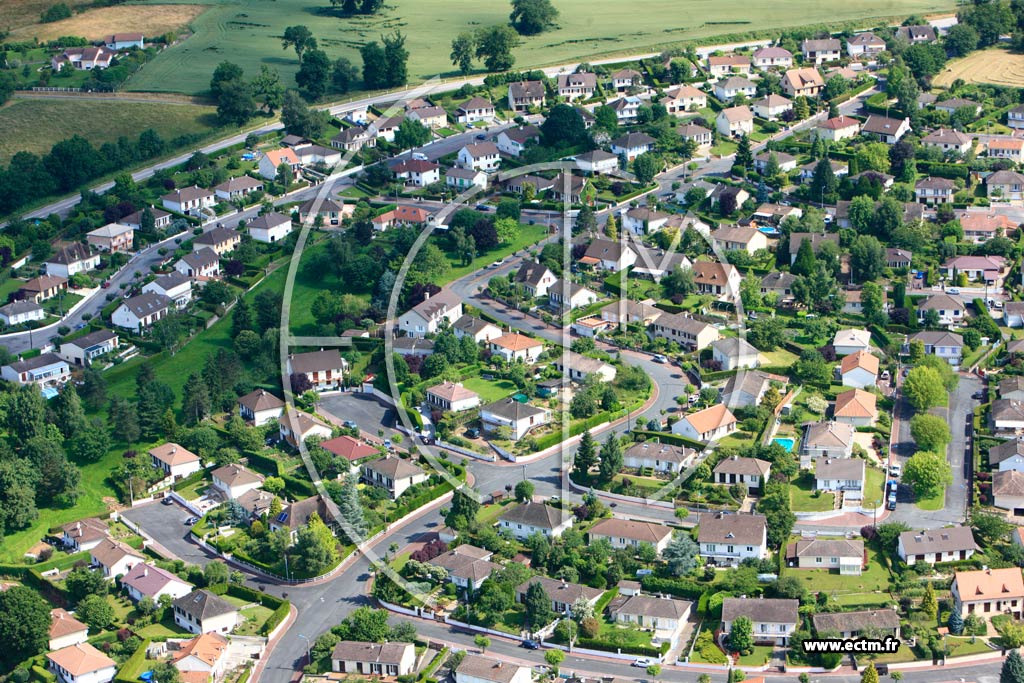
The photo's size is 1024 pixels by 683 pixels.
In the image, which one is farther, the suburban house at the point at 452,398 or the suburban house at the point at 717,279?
the suburban house at the point at 717,279

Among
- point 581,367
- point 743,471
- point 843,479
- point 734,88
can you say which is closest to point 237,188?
point 581,367

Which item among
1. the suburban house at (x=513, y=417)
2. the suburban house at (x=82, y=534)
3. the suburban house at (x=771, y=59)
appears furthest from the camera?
the suburban house at (x=771, y=59)

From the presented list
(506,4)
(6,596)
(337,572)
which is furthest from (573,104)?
(6,596)

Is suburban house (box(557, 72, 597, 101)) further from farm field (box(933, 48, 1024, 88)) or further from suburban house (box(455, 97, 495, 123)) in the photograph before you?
farm field (box(933, 48, 1024, 88))

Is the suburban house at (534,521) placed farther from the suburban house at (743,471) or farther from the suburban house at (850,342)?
the suburban house at (850,342)

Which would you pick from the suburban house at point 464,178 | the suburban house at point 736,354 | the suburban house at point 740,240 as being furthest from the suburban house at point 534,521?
the suburban house at point 464,178

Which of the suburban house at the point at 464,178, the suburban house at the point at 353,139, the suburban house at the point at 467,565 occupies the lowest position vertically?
the suburban house at the point at 467,565
